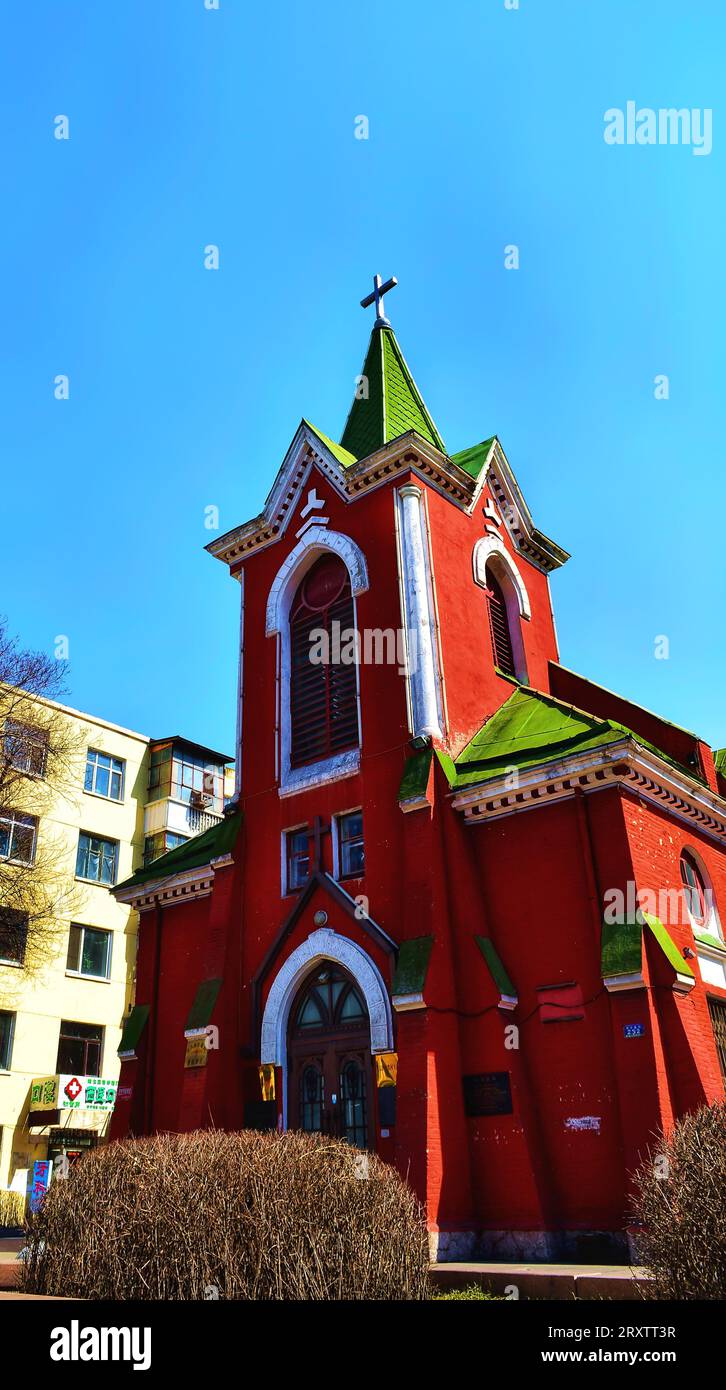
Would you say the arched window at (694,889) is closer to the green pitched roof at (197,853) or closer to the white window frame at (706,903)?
the white window frame at (706,903)

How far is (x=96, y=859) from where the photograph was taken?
3881 cm

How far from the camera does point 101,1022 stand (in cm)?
3616

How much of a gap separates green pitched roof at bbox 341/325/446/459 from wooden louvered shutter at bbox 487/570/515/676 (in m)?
3.80

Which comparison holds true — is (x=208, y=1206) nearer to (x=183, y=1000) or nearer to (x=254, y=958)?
(x=254, y=958)

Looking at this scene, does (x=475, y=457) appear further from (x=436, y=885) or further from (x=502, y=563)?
(x=436, y=885)

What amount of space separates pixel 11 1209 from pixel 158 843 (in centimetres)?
1578

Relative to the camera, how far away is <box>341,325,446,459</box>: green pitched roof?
23078 mm

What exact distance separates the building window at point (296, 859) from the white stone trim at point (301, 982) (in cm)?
140

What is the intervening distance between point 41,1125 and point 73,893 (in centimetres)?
816

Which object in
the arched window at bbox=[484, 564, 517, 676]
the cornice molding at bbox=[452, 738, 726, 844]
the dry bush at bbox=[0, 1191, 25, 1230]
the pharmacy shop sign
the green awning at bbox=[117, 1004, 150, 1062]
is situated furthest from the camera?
the pharmacy shop sign

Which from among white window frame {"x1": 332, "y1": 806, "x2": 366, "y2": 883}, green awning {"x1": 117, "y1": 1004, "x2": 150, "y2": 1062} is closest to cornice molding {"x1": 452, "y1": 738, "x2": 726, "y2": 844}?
white window frame {"x1": 332, "y1": 806, "x2": 366, "y2": 883}

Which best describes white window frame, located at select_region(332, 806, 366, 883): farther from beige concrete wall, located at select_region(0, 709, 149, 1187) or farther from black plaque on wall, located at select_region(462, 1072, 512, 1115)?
beige concrete wall, located at select_region(0, 709, 149, 1187)
